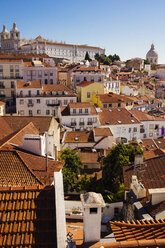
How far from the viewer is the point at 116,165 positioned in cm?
2338

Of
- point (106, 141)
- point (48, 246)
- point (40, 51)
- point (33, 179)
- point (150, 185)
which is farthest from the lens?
point (40, 51)

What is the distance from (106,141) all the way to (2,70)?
33949 millimetres

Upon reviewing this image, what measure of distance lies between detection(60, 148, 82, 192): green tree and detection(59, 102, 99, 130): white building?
48.0ft

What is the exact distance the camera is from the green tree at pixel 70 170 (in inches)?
923

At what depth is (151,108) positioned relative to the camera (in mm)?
63625

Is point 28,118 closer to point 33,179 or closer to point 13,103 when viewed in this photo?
point 33,179

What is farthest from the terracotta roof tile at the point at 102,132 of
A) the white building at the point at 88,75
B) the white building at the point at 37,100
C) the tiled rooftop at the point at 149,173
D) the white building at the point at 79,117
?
the white building at the point at 88,75

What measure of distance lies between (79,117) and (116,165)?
64.5 ft

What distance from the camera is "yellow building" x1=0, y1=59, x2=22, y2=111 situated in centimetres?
5550

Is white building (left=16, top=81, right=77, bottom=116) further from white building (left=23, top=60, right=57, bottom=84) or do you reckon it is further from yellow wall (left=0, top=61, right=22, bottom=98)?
white building (left=23, top=60, right=57, bottom=84)

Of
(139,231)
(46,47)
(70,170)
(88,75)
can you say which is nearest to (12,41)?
(46,47)

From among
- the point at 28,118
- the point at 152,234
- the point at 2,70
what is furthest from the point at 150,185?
the point at 2,70

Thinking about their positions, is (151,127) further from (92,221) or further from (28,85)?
(92,221)

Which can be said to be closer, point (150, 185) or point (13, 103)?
point (150, 185)
